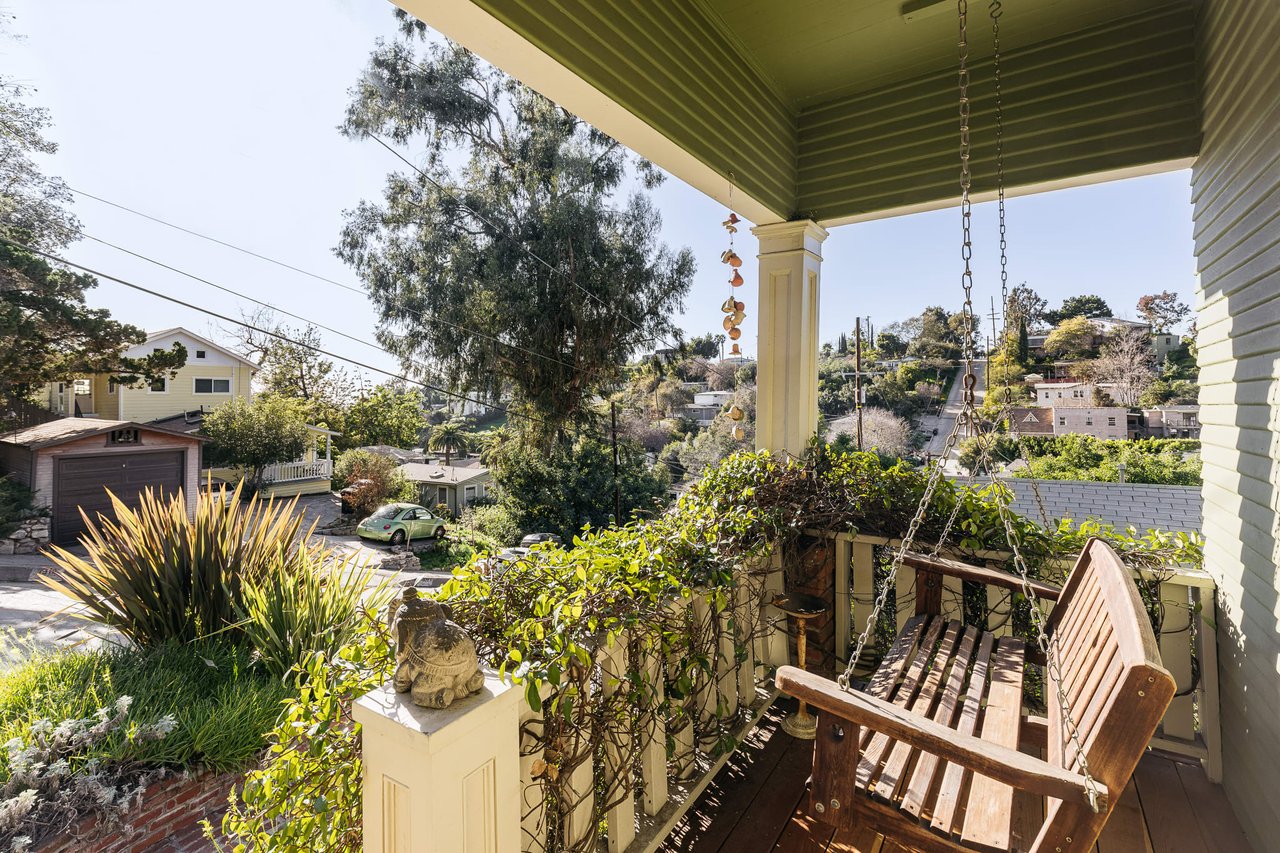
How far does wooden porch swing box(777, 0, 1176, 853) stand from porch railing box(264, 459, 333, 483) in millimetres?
10878

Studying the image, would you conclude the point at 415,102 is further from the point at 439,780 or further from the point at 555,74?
the point at 439,780

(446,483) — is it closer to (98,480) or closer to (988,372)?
(98,480)

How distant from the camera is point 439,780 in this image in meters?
0.77

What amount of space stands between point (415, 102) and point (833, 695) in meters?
12.3

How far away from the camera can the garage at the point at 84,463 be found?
6133mm

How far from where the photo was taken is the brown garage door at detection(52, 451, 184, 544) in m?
6.36

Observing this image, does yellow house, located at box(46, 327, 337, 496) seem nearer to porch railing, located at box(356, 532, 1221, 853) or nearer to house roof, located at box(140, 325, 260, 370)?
house roof, located at box(140, 325, 260, 370)

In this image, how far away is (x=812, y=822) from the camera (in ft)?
4.91

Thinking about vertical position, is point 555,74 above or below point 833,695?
above

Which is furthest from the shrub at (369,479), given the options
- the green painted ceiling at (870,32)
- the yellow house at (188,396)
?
the green painted ceiling at (870,32)

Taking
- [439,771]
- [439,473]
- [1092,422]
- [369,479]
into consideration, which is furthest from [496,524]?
[439,771]

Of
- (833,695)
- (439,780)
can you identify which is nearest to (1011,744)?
(833,695)

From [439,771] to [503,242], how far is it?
10.3 meters

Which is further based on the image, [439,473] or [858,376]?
[439,473]
